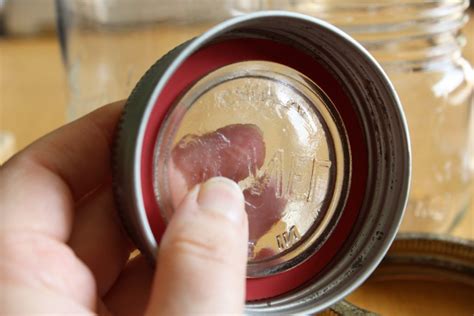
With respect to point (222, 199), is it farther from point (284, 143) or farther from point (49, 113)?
point (49, 113)

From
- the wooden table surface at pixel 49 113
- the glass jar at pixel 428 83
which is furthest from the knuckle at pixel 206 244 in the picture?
the glass jar at pixel 428 83

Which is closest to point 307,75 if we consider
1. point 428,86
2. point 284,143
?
point 284,143

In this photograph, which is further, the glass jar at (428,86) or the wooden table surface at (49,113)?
the glass jar at (428,86)

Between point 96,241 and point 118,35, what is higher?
point 118,35

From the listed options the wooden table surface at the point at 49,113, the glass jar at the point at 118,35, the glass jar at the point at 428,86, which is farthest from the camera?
the glass jar at the point at 118,35

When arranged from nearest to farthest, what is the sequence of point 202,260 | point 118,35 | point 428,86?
point 202,260
point 428,86
point 118,35

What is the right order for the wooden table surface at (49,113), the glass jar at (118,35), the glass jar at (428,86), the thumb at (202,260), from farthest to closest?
the glass jar at (118,35) → the glass jar at (428,86) → the wooden table surface at (49,113) → the thumb at (202,260)

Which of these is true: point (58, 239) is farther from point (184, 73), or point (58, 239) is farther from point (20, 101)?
point (20, 101)

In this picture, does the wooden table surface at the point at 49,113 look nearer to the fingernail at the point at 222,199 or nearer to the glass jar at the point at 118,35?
the glass jar at the point at 118,35
